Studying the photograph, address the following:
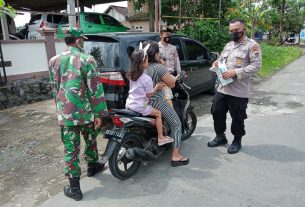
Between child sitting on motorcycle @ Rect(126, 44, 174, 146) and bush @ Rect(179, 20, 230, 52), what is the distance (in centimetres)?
821

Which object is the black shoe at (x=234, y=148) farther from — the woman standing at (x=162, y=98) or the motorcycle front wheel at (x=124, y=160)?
the motorcycle front wheel at (x=124, y=160)

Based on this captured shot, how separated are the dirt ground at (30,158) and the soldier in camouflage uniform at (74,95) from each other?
48 centimetres

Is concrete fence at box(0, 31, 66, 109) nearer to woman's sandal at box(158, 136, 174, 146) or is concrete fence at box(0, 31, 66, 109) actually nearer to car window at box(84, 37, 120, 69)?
car window at box(84, 37, 120, 69)

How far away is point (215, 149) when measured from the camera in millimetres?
4500

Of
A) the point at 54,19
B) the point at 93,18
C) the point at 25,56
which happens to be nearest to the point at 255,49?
the point at 25,56

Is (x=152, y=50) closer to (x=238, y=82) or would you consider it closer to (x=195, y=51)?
(x=238, y=82)

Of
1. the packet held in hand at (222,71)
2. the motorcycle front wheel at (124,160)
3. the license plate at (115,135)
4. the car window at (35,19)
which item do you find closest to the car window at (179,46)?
the packet held in hand at (222,71)

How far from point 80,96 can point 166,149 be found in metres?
1.61

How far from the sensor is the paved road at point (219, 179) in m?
3.15

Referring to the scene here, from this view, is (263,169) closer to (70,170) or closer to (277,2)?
(70,170)

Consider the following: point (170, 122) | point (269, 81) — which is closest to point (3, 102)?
point (170, 122)

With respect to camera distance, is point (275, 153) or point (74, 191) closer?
point (74, 191)

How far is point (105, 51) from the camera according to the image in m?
4.88

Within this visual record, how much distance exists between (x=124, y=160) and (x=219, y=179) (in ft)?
3.88
